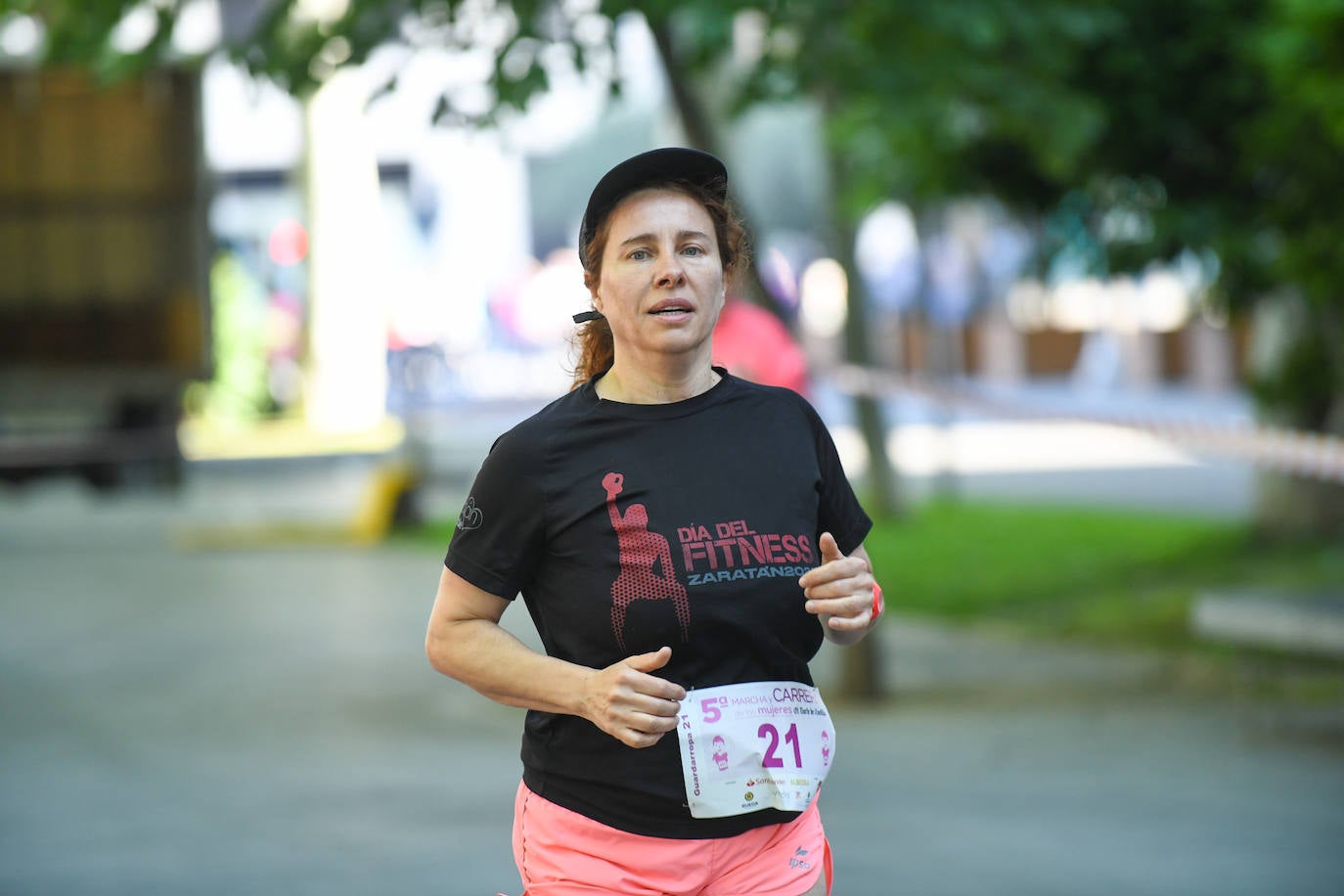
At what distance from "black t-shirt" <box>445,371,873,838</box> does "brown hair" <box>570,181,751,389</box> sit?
8.3 inches

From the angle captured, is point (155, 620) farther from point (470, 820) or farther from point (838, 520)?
point (838, 520)

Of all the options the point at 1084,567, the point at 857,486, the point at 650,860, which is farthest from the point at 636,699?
the point at 857,486

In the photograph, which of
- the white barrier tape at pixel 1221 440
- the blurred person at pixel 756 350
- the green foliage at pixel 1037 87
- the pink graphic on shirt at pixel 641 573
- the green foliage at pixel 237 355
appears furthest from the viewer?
Answer: the green foliage at pixel 237 355

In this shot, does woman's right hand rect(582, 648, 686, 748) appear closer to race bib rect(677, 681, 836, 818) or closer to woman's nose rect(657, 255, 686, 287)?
race bib rect(677, 681, 836, 818)

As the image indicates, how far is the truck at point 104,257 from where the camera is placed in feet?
54.0

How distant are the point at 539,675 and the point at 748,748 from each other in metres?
0.33

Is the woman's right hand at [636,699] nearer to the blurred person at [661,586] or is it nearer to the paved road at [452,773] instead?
the blurred person at [661,586]

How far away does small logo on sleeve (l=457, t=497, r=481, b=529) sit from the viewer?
291cm

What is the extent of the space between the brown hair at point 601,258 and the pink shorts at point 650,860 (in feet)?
2.28

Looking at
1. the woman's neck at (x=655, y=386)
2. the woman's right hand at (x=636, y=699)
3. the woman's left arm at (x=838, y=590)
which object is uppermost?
the woman's neck at (x=655, y=386)

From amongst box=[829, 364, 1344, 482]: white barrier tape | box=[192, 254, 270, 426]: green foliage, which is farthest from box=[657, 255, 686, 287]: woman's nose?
box=[192, 254, 270, 426]: green foliage

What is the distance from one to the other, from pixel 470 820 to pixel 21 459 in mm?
10823

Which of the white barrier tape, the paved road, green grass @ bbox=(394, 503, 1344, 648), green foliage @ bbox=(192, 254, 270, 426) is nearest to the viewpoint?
the paved road

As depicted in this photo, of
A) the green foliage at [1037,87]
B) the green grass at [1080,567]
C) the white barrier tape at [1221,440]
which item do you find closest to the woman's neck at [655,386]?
the green foliage at [1037,87]
